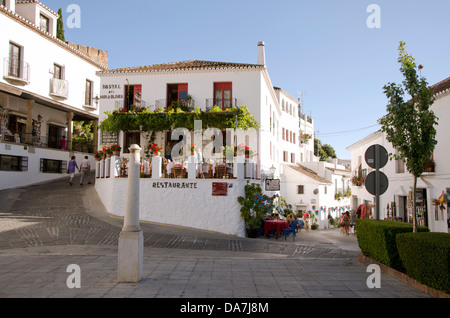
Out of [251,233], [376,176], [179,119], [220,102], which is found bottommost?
[251,233]

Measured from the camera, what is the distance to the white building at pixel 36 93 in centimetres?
2072

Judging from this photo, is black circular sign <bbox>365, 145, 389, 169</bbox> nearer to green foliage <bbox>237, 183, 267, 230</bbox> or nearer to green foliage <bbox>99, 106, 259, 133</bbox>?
green foliage <bbox>237, 183, 267, 230</bbox>

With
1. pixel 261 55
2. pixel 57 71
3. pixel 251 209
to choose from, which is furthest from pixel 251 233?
pixel 57 71

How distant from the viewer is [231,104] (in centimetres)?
2098

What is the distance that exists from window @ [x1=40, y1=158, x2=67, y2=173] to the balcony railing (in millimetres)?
11544

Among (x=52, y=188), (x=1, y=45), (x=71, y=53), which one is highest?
(x=71, y=53)

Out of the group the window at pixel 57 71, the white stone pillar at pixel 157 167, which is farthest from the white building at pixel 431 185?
the window at pixel 57 71

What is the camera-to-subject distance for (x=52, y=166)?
2386 centimetres

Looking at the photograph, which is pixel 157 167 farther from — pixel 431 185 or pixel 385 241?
pixel 431 185

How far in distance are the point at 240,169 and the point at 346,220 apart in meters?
11.5

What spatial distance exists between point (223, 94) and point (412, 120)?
14.8 metres

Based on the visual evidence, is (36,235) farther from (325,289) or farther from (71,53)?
(71,53)

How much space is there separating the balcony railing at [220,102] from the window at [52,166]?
455 inches
